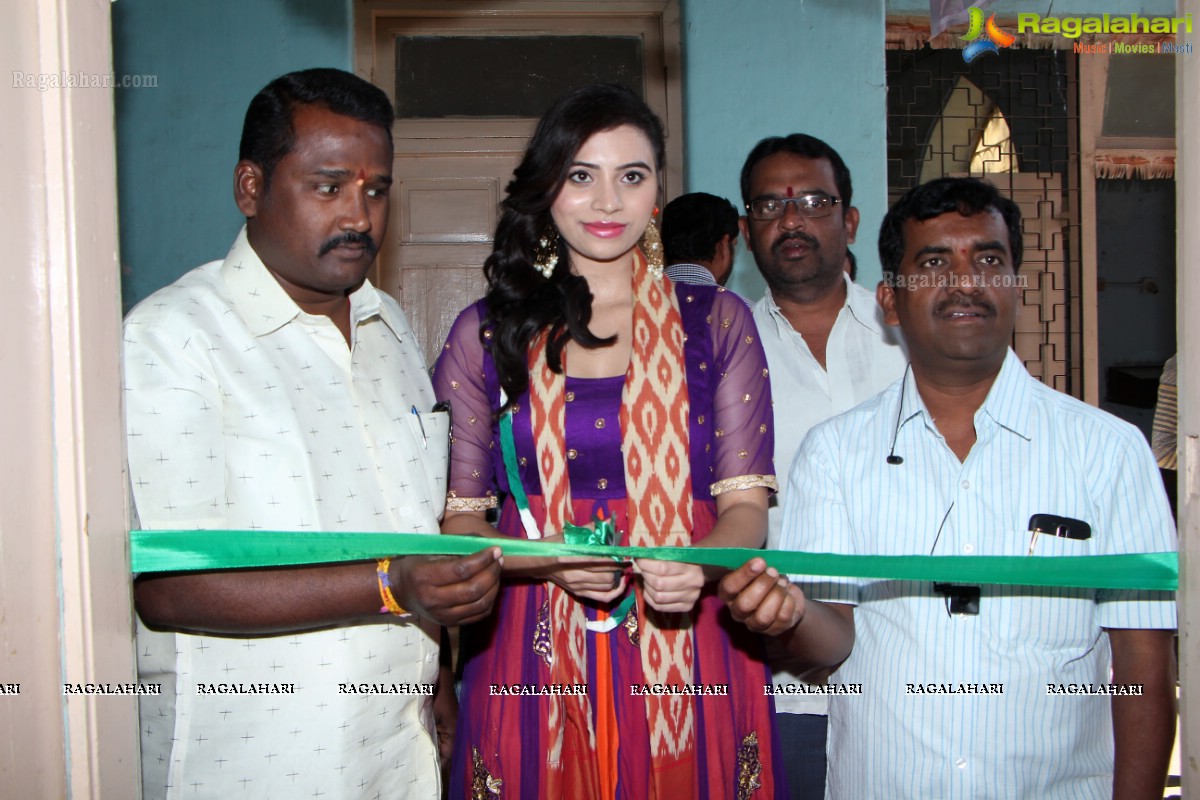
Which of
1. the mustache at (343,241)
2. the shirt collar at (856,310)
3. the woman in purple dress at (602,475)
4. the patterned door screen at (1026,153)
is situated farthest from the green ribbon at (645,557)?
the patterned door screen at (1026,153)

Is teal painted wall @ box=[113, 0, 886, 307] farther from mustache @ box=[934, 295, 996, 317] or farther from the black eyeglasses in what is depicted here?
mustache @ box=[934, 295, 996, 317]

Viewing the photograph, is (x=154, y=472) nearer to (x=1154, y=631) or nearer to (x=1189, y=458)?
(x=1189, y=458)

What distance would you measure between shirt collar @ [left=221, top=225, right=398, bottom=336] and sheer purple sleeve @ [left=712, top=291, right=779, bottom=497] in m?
1.08

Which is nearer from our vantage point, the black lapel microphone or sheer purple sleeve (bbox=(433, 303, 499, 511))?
the black lapel microphone

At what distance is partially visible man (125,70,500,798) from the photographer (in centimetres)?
191

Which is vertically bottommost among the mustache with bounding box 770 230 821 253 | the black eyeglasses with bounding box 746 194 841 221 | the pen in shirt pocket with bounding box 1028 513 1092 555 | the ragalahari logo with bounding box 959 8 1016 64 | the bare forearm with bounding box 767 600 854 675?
the bare forearm with bounding box 767 600 854 675

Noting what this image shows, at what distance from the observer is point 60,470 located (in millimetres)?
1433

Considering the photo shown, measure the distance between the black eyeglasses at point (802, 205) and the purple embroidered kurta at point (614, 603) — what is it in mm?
735

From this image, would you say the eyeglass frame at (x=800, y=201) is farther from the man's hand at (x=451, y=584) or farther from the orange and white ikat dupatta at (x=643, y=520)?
the man's hand at (x=451, y=584)

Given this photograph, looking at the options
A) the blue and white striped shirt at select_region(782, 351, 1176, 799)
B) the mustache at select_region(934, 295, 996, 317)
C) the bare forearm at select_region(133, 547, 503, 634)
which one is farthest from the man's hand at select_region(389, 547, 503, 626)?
the mustache at select_region(934, 295, 996, 317)

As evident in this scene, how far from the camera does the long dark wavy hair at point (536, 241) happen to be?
2.51m

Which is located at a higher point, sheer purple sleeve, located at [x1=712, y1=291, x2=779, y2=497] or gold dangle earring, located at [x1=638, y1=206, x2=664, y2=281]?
gold dangle earring, located at [x1=638, y1=206, x2=664, y2=281]

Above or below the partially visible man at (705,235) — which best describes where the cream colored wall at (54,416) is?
below

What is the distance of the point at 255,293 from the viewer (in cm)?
212
